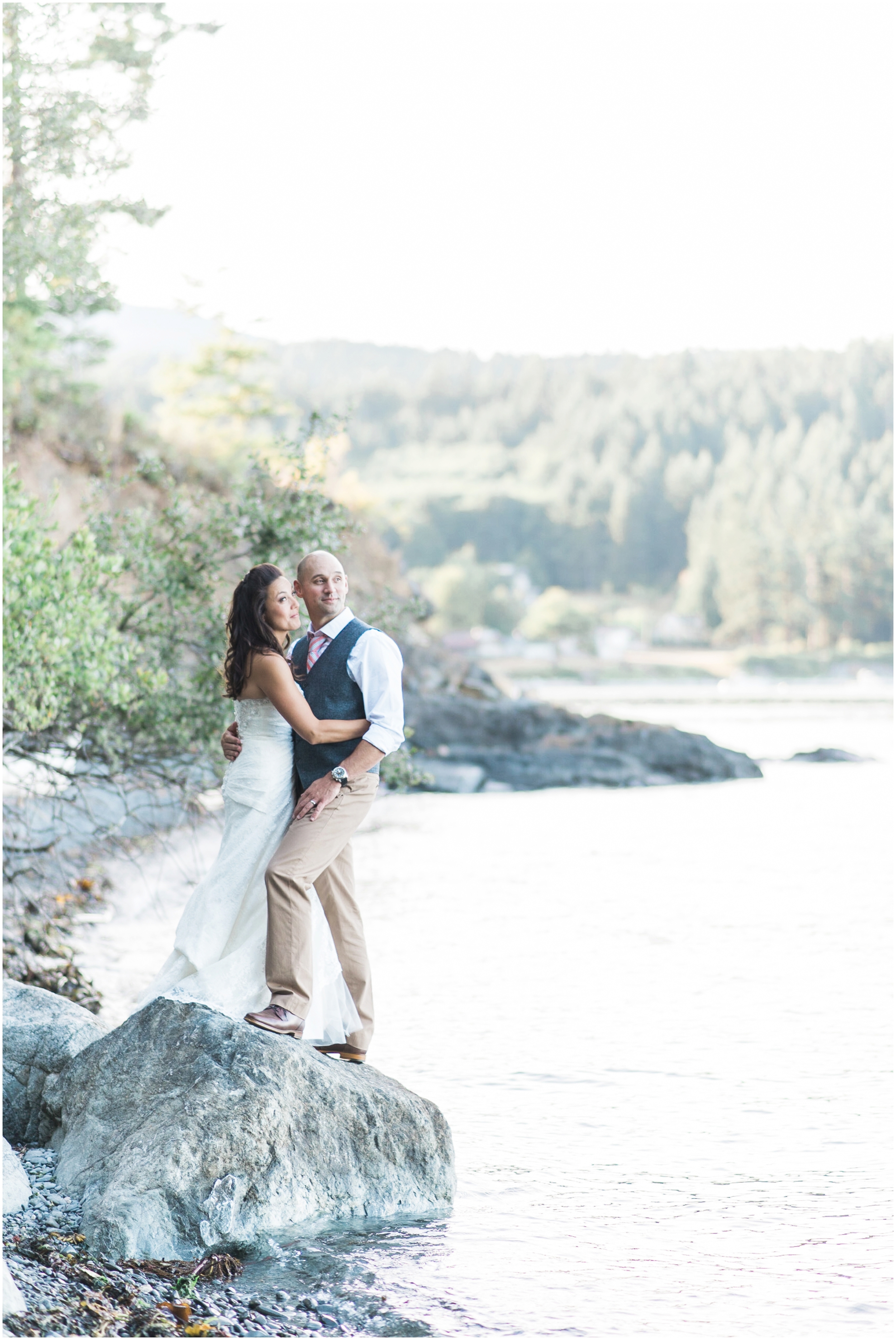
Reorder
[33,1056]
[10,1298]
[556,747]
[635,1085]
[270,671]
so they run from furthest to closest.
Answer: [556,747], [635,1085], [33,1056], [270,671], [10,1298]

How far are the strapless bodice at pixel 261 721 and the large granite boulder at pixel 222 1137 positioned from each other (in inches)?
49.2

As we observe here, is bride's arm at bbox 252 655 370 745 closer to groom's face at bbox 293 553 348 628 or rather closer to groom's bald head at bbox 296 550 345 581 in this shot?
groom's face at bbox 293 553 348 628

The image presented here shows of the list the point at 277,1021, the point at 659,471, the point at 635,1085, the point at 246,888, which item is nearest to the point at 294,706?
the point at 246,888

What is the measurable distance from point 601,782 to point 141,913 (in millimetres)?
20959

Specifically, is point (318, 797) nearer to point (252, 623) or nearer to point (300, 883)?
point (300, 883)

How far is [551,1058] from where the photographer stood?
33.5 ft

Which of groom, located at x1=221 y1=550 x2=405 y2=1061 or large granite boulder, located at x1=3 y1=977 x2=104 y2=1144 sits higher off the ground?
groom, located at x1=221 y1=550 x2=405 y2=1061

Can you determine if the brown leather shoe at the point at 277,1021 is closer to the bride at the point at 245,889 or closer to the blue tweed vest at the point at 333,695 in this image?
the bride at the point at 245,889

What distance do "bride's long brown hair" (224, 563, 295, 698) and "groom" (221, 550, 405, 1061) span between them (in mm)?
220

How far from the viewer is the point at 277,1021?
6.36m

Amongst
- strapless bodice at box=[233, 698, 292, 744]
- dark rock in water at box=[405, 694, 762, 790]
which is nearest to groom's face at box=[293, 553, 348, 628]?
strapless bodice at box=[233, 698, 292, 744]

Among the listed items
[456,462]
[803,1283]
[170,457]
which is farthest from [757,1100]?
[456,462]

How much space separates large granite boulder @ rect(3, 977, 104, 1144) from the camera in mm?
6930

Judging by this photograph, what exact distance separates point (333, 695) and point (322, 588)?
0.49 meters
